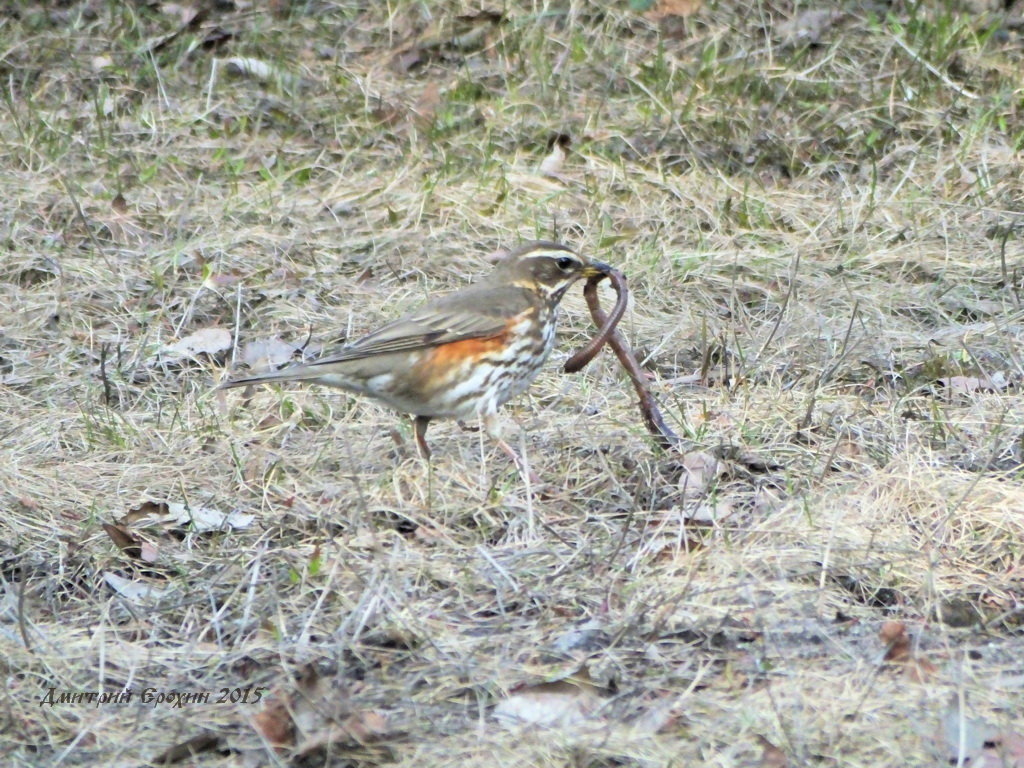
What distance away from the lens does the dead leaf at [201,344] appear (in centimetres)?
771

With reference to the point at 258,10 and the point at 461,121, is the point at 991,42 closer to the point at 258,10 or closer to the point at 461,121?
the point at 461,121

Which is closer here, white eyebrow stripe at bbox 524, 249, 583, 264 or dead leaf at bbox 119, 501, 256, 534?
dead leaf at bbox 119, 501, 256, 534

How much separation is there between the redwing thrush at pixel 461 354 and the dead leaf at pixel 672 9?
4.58m

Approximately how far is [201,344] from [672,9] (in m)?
4.74

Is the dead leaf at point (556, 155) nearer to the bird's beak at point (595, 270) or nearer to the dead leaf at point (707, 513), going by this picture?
the bird's beak at point (595, 270)

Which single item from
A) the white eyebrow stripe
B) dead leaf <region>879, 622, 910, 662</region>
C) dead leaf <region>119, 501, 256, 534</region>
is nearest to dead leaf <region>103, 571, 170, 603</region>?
dead leaf <region>119, 501, 256, 534</region>

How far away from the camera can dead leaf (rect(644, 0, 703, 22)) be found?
1083 centimetres

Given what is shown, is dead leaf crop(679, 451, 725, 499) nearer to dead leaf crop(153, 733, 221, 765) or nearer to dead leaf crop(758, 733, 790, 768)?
dead leaf crop(758, 733, 790, 768)

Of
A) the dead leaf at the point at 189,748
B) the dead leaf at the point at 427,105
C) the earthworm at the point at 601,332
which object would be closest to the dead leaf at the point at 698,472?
the earthworm at the point at 601,332

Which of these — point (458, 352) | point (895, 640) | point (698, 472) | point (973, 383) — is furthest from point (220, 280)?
point (895, 640)

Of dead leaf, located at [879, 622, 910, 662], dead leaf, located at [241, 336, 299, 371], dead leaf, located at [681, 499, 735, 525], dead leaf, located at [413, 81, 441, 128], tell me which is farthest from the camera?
dead leaf, located at [413, 81, 441, 128]

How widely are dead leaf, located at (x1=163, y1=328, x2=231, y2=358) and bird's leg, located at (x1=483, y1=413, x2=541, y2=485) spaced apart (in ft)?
5.99

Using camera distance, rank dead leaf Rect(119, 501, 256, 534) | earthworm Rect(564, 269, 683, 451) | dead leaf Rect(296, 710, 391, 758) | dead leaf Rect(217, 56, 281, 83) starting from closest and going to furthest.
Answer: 1. dead leaf Rect(296, 710, 391, 758)
2. dead leaf Rect(119, 501, 256, 534)
3. earthworm Rect(564, 269, 683, 451)
4. dead leaf Rect(217, 56, 281, 83)

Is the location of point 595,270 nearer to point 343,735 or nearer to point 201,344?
point 201,344
